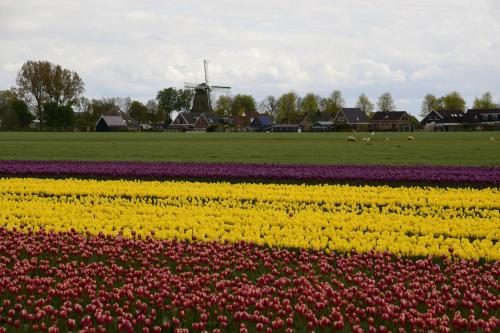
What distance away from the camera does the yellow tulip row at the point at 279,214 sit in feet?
35.5

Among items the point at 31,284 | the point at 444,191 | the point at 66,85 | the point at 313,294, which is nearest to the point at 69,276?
the point at 31,284

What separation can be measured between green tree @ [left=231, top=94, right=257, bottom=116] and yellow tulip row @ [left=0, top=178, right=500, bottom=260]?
527 ft

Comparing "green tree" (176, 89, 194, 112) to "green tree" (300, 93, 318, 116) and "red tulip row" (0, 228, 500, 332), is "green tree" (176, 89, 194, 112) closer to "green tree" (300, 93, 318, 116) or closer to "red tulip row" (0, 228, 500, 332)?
"green tree" (300, 93, 318, 116)

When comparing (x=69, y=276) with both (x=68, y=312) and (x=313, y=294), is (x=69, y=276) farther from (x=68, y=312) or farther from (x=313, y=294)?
(x=313, y=294)

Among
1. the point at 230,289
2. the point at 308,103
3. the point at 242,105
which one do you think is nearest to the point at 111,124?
the point at 242,105

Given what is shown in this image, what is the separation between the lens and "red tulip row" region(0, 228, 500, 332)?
6.65 m

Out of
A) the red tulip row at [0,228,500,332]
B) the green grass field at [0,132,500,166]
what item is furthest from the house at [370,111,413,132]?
the red tulip row at [0,228,500,332]

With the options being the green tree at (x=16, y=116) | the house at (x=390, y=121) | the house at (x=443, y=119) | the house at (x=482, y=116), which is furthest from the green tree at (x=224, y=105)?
the house at (x=482, y=116)

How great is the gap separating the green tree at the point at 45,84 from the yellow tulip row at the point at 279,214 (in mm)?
104707

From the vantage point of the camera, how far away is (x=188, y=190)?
18.4 metres

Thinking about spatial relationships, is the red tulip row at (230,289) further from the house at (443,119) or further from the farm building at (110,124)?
the house at (443,119)

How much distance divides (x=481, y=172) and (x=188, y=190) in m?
10.9

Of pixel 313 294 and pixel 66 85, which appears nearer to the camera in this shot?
pixel 313 294

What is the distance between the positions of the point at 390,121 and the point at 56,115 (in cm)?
8061
